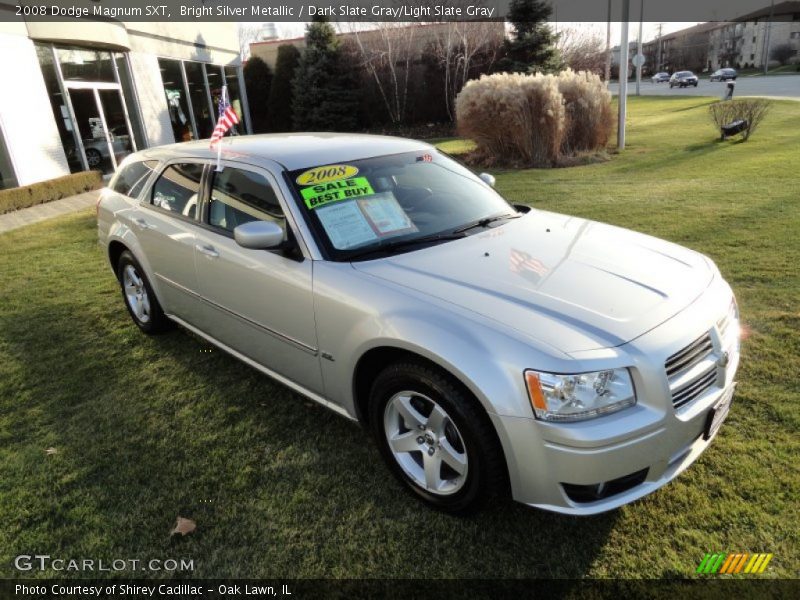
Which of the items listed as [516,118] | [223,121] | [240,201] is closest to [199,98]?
[516,118]

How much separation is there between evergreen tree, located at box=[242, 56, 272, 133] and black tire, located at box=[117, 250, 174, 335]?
83.8 ft

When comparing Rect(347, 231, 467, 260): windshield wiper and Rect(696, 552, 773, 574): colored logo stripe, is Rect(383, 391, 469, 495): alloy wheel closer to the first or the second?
Rect(347, 231, 467, 260): windshield wiper

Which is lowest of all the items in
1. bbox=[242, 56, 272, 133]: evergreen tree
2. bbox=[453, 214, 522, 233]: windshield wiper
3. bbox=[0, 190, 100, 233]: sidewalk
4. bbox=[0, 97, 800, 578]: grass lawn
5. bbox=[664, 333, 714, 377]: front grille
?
bbox=[0, 97, 800, 578]: grass lawn

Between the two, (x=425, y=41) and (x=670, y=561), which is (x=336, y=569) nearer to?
(x=670, y=561)

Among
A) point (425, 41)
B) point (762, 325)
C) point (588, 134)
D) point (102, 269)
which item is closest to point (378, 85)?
point (425, 41)

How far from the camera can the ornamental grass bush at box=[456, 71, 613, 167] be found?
511 inches

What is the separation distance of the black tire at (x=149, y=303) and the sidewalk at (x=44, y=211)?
21.9 feet

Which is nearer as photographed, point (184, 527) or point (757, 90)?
point (184, 527)

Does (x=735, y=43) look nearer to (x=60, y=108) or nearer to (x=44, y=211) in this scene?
(x=60, y=108)

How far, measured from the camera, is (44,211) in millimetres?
11406

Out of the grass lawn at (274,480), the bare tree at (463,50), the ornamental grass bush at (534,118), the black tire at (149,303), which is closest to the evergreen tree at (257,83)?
the bare tree at (463,50)

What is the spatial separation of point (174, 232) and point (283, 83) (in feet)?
86.5

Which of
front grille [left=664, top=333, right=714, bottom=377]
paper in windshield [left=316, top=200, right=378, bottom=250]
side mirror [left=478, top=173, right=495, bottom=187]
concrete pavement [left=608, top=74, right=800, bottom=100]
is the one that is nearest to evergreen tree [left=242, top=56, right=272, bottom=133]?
concrete pavement [left=608, top=74, right=800, bottom=100]

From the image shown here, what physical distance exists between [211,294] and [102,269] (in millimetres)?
4141
